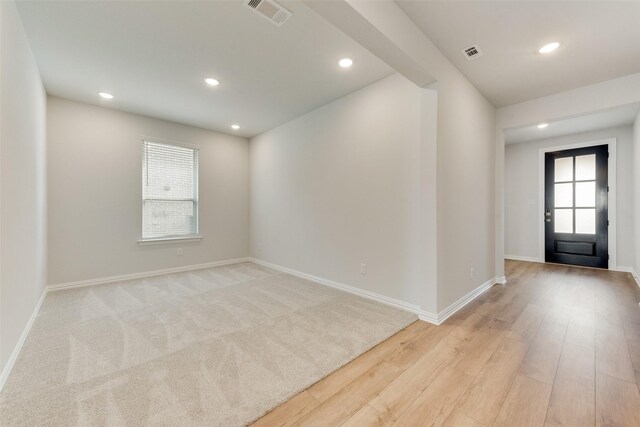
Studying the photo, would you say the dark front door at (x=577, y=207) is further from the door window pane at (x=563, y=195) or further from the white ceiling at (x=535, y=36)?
the white ceiling at (x=535, y=36)

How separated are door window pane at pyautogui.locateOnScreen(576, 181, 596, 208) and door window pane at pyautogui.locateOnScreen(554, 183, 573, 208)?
0.10 meters

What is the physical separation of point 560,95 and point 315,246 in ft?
12.5

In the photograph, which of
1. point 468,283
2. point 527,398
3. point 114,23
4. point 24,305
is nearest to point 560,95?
point 468,283

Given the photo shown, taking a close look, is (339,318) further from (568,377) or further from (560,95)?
(560,95)

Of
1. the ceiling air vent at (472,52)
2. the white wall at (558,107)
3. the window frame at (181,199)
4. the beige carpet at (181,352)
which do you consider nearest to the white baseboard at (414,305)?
the beige carpet at (181,352)

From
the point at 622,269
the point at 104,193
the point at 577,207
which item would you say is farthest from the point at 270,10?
the point at 622,269

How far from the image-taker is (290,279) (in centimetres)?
410

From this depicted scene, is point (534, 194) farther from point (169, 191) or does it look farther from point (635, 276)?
point (169, 191)

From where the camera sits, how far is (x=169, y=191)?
4.69 m

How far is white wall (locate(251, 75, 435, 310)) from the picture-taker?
2.87 m

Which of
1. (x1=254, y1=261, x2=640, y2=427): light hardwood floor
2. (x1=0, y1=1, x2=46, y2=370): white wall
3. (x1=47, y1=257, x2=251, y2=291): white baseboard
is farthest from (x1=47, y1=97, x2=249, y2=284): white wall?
(x1=254, y1=261, x2=640, y2=427): light hardwood floor

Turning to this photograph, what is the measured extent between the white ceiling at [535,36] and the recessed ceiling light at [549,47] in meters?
0.05

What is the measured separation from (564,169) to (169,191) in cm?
778

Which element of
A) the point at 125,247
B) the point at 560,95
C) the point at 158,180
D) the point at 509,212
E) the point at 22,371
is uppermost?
the point at 560,95
